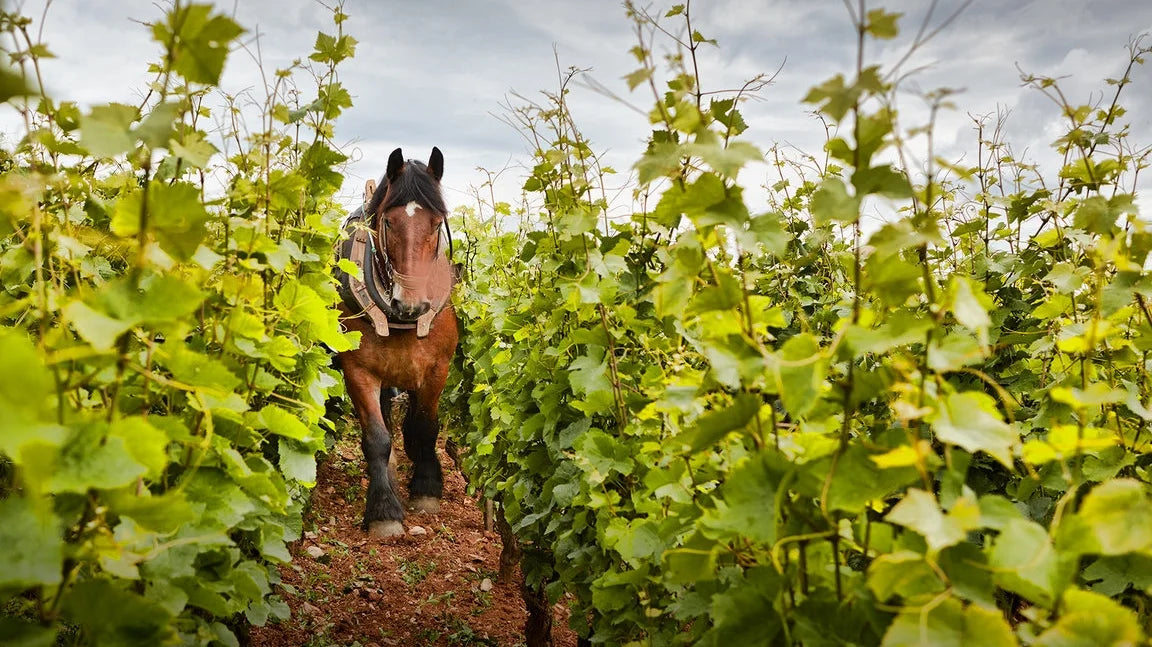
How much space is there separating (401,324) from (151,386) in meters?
3.80

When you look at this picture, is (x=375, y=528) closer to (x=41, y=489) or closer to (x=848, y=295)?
(x=848, y=295)

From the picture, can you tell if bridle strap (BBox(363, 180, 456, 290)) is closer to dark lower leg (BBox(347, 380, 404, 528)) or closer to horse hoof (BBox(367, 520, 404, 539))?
dark lower leg (BBox(347, 380, 404, 528))

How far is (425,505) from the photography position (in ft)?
19.8

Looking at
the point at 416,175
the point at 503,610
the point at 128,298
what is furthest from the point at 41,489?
the point at 416,175

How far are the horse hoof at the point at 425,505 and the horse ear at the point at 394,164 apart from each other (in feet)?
9.24

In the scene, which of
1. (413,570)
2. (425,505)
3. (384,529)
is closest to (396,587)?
(413,570)

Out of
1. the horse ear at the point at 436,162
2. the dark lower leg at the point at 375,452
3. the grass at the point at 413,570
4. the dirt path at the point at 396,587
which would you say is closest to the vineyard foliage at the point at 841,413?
the dirt path at the point at 396,587

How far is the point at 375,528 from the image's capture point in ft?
17.0

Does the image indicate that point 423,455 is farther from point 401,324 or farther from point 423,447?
point 401,324

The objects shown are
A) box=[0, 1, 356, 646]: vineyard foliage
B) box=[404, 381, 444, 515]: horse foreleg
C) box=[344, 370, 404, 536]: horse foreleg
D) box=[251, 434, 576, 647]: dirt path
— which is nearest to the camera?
box=[0, 1, 356, 646]: vineyard foliage

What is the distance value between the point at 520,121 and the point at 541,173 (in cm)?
28

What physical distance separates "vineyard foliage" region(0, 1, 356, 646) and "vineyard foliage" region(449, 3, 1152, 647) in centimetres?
76

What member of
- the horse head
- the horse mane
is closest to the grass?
the horse head

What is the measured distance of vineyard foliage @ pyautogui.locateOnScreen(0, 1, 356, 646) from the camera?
800 millimetres
